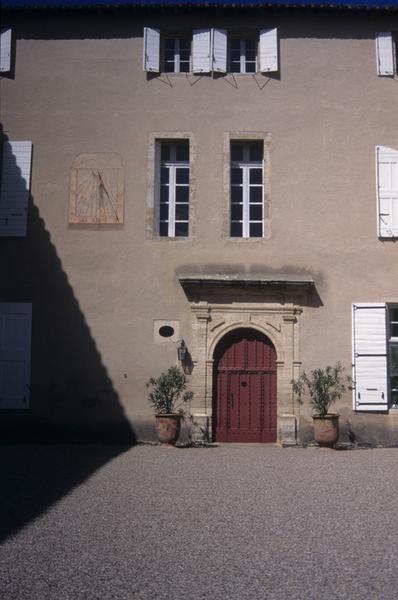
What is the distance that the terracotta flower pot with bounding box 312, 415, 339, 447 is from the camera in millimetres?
11016

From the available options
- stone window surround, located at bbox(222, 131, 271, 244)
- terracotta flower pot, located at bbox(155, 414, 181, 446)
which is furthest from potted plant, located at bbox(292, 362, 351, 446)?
stone window surround, located at bbox(222, 131, 271, 244)

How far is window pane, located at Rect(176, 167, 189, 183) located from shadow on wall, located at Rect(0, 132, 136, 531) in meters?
2.29

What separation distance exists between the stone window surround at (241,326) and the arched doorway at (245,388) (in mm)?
166

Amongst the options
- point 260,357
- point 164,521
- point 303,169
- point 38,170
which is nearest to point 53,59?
point 38,170

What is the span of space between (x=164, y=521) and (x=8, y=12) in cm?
970

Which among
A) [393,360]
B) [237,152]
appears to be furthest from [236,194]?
[393,360]

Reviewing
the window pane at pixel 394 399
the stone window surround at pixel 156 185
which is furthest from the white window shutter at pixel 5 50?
the window pane at pixel 394 399

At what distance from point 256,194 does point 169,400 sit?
11.8ft

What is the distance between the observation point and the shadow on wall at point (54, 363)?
37.8 ft

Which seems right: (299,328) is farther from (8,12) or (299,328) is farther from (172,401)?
(8,12)

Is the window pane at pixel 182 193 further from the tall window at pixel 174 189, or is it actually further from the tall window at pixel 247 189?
the tall window at pixel 247 189

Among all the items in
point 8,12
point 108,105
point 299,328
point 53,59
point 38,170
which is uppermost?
point 8,12

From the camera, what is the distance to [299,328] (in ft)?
38.4

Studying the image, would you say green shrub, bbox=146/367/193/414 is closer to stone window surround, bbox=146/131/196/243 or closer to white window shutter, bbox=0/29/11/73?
stone window surround, bbox=146/131/196/243
